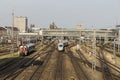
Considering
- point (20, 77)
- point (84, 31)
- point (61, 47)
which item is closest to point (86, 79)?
point (20, 77)

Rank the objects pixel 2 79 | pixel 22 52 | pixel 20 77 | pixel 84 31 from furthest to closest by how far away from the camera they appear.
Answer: pixel 84 31
pixel 22 52
pixel 20 77
pixel 2 79

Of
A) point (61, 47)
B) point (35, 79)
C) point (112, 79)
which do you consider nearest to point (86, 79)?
point (112, 79)

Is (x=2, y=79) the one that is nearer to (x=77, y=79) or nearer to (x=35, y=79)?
(x=35, y=79)

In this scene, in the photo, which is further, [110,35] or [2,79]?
[110,35]

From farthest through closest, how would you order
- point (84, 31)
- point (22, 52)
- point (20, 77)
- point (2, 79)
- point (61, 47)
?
point (84, 31), point (61, 47), point (22, 52), point (20, 77), point (2, 79)

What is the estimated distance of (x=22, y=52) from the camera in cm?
7200

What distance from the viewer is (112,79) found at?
36.4 metres

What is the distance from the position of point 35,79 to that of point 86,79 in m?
6.66

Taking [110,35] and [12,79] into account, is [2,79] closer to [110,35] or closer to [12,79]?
[12,79]

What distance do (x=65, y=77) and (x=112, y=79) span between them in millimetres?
6360

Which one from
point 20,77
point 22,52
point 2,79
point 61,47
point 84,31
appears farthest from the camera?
point 84,31

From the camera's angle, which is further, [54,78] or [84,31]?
[84,31]

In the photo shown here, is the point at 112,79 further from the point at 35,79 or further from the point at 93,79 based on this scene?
the point at 35,79

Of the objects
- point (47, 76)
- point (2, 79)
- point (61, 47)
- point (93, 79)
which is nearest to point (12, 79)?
point (2, 79)
